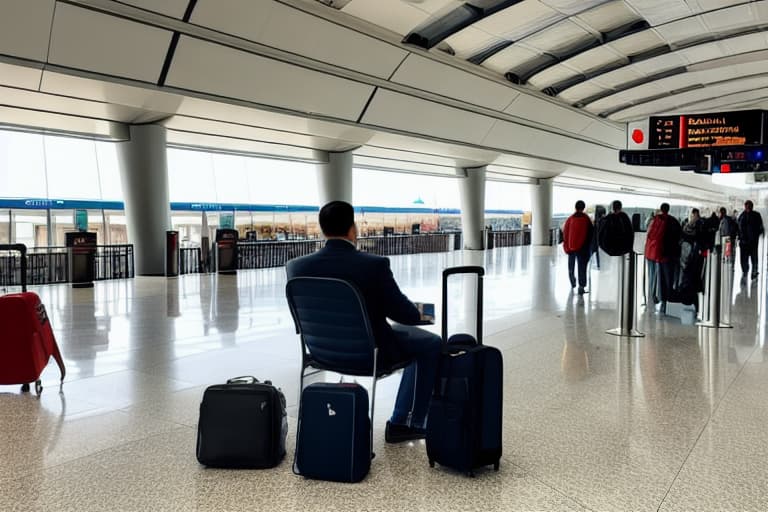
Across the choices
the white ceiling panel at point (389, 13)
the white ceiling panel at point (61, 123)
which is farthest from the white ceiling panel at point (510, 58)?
the white ceiling panel at point (61, 123)

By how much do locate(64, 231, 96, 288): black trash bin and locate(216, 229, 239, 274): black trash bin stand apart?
404 centimetres

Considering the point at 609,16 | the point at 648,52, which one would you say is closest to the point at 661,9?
the point at 609,16

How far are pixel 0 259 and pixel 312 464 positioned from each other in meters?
15.6

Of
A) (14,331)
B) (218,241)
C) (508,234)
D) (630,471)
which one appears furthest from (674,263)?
(508,234)

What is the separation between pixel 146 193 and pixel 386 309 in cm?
1413

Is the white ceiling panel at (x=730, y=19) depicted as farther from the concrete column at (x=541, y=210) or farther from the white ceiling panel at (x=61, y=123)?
the concrete column at (x=541, y=210)

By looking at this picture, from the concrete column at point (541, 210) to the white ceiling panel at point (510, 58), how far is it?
1521cm

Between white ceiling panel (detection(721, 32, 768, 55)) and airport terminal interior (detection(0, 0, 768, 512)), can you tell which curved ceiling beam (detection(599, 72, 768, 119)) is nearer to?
airport terminal interior (detection(0, 0, 768, 512))

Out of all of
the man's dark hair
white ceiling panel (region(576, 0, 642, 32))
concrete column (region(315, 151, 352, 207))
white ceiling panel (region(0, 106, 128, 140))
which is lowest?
the man's dark hair

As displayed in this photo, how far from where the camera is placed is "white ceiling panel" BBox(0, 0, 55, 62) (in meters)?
9.23

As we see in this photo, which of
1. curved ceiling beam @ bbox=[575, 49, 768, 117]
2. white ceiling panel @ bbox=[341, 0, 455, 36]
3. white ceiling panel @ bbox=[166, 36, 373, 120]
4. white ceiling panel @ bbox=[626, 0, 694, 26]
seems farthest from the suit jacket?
curved ceiling beam @ bbox=[575, 49, 768, 117]

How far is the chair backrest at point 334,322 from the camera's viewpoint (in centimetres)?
348

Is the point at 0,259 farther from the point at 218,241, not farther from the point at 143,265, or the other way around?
the point at 218,241

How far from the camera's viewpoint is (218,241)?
17594 millimetres
